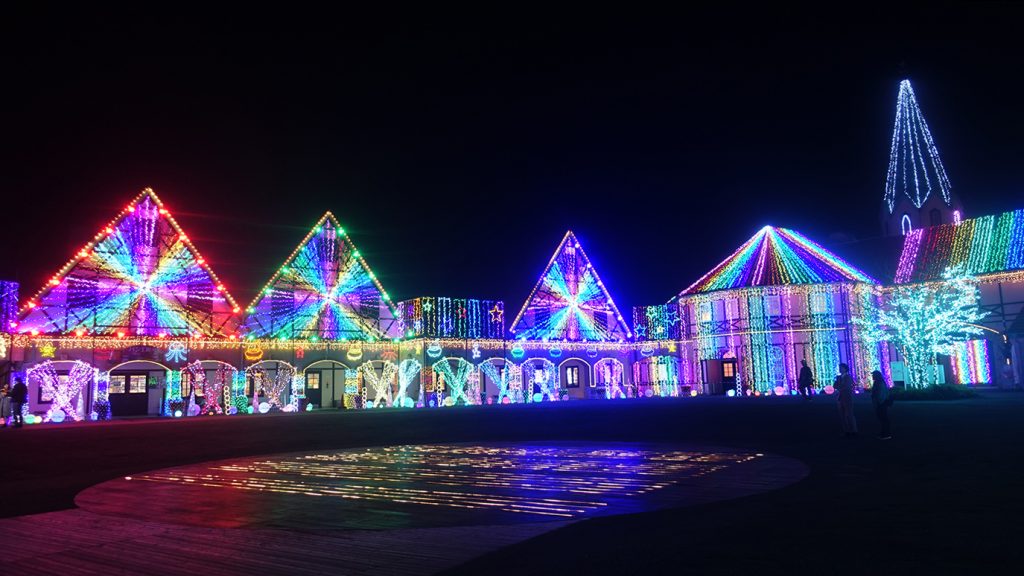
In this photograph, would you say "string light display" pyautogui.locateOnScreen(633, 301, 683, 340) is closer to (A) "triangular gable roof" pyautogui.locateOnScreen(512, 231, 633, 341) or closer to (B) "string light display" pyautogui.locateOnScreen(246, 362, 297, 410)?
(A) "triangular gable roof" pyautogui.locateOnScreen(512, 231, 633, 341)

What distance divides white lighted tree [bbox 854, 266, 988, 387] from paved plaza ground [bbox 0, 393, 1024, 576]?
1667cm

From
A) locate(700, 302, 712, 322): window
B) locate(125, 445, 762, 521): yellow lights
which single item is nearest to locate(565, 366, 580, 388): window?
locate(700, 302, 712, 322): window

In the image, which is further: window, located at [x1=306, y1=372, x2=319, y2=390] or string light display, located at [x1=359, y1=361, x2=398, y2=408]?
window, located at [x1=306, y1=372, x2=319, y2=390]

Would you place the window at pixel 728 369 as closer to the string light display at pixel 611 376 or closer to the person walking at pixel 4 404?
the string light display at pixel 611 376

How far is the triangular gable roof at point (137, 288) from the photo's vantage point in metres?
25.2

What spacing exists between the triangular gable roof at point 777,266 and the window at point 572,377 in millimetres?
6609

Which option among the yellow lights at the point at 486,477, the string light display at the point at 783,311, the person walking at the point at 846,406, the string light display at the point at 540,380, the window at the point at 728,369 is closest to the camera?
the yellow lights at the point at 486,477

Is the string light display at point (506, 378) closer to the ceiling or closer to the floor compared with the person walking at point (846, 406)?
closer to the ceiling

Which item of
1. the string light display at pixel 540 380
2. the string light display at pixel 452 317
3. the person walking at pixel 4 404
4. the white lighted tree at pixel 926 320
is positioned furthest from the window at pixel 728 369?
the person walking at pixel 4 404

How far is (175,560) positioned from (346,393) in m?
26.9

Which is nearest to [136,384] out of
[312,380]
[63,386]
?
[63,386]

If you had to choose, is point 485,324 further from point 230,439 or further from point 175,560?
point 175,560

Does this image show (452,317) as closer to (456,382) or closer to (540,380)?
(456,382)

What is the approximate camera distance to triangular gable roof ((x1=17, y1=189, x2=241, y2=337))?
82.8 feet
